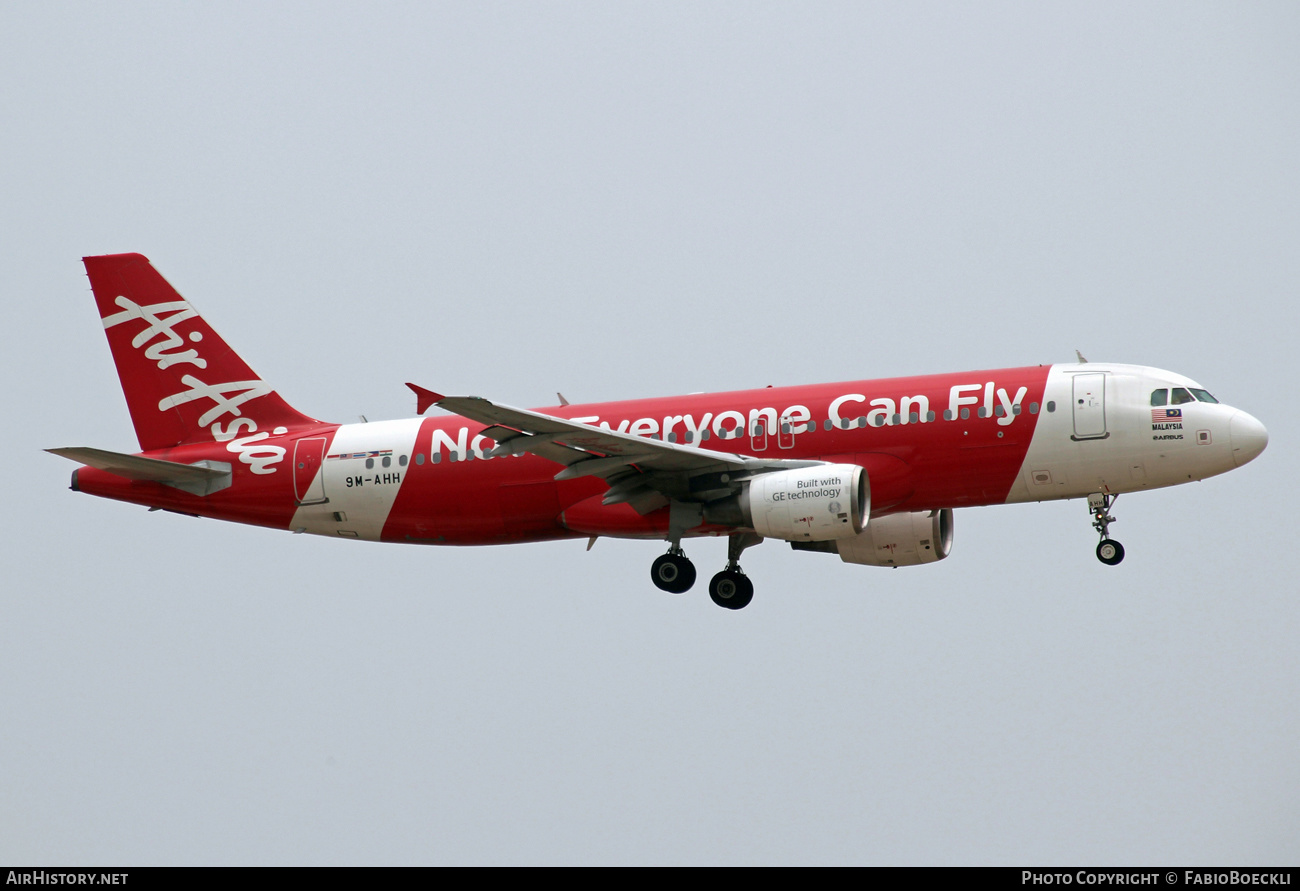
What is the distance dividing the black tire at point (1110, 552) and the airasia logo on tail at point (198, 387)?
1989 cm

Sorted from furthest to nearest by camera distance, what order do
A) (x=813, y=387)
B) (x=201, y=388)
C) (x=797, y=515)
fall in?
(x=201, y=388), (x=813, y=387), (x=797, y=515)

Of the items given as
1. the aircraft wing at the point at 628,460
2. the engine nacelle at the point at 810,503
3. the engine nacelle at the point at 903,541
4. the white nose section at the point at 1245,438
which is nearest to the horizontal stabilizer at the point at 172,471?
the aircraft wing at the point at 628,460

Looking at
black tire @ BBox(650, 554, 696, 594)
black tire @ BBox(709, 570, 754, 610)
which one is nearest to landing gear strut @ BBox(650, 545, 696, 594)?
black tire @ BBox(650, 554, 696, 594)

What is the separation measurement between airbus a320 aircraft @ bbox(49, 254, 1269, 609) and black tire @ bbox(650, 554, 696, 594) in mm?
48

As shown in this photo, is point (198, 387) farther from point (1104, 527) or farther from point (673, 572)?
point (1104, 527)

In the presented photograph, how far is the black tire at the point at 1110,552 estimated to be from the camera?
116 ft

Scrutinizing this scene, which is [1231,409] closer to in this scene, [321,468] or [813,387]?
[813,387]

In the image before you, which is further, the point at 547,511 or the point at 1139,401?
the point at 547,511

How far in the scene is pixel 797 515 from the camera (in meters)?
34.1

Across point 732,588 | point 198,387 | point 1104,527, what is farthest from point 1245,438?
point 198,387
